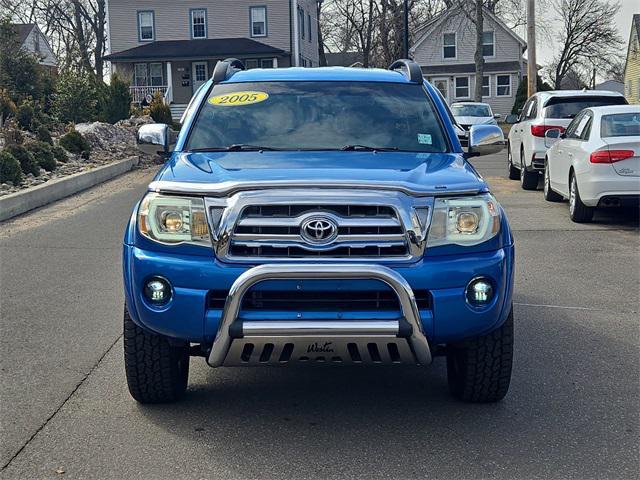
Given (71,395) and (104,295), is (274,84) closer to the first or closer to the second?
(71,395)

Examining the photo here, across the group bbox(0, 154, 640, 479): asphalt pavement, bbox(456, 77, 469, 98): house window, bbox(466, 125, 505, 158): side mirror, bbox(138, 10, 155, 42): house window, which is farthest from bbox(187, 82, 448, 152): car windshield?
bbox(456, 77, 469, 98): house window

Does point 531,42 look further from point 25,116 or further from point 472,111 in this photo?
point 25,116

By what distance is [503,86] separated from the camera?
57.4 metres

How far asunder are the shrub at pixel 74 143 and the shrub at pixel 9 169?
5.37m

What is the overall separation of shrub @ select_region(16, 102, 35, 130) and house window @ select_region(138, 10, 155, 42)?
25.1m

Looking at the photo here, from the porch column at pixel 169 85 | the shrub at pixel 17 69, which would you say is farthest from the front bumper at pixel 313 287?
the porch column at pixel 169 85

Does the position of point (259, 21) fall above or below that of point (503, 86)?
above

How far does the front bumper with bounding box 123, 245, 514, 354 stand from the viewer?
165 inches

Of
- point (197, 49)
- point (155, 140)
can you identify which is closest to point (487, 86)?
point (197, 49)

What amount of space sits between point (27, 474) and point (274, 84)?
9.97 feet

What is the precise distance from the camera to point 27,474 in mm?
4098

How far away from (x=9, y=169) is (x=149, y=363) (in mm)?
11640

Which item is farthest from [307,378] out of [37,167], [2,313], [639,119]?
[37,167]

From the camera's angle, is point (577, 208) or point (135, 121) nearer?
point (577, 208)
